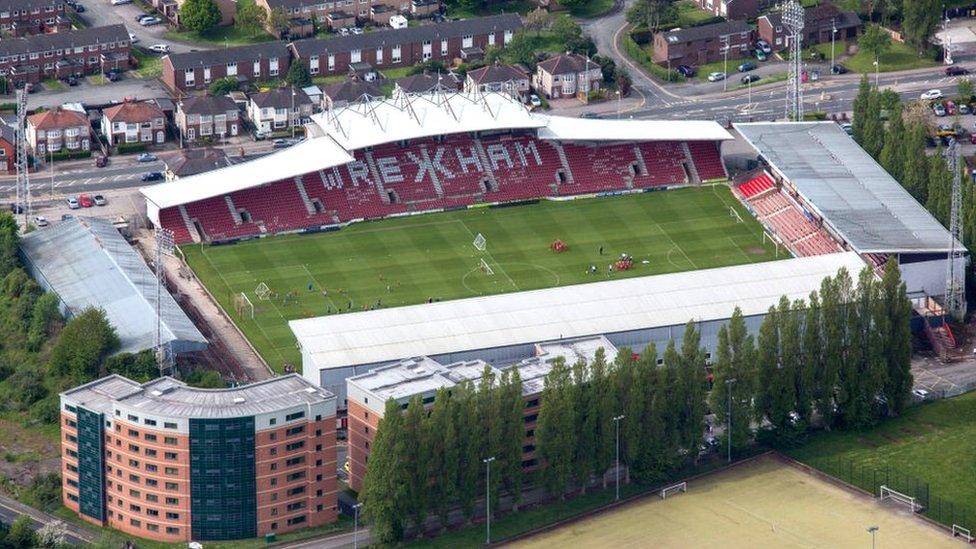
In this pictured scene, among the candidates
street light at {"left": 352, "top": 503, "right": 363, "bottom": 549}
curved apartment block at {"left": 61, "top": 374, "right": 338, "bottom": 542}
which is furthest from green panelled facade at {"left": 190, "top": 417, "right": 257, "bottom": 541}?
street light at {"left": 352, "top": 503, "right": 363, "bottom": 549}

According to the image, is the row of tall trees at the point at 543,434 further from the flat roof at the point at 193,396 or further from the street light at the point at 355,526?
the flat roof at the point at 193,396

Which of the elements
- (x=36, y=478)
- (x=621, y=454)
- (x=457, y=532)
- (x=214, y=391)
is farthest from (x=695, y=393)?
(x=36, y=478)

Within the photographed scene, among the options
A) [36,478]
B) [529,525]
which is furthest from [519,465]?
[36,478]

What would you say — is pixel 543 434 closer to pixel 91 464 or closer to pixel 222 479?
pixel 222 479

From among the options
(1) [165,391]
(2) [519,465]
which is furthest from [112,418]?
(2) [519,465]

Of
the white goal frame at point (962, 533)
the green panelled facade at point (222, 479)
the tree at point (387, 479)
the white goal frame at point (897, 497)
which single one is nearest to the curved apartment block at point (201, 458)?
the green panelled facade at point (222, 479)

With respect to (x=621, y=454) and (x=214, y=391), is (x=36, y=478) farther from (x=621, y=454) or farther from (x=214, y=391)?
(x=621, y=454)

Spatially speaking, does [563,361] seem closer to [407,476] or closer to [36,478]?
[407,476]

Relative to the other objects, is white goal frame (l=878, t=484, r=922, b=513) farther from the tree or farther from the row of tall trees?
the tree
